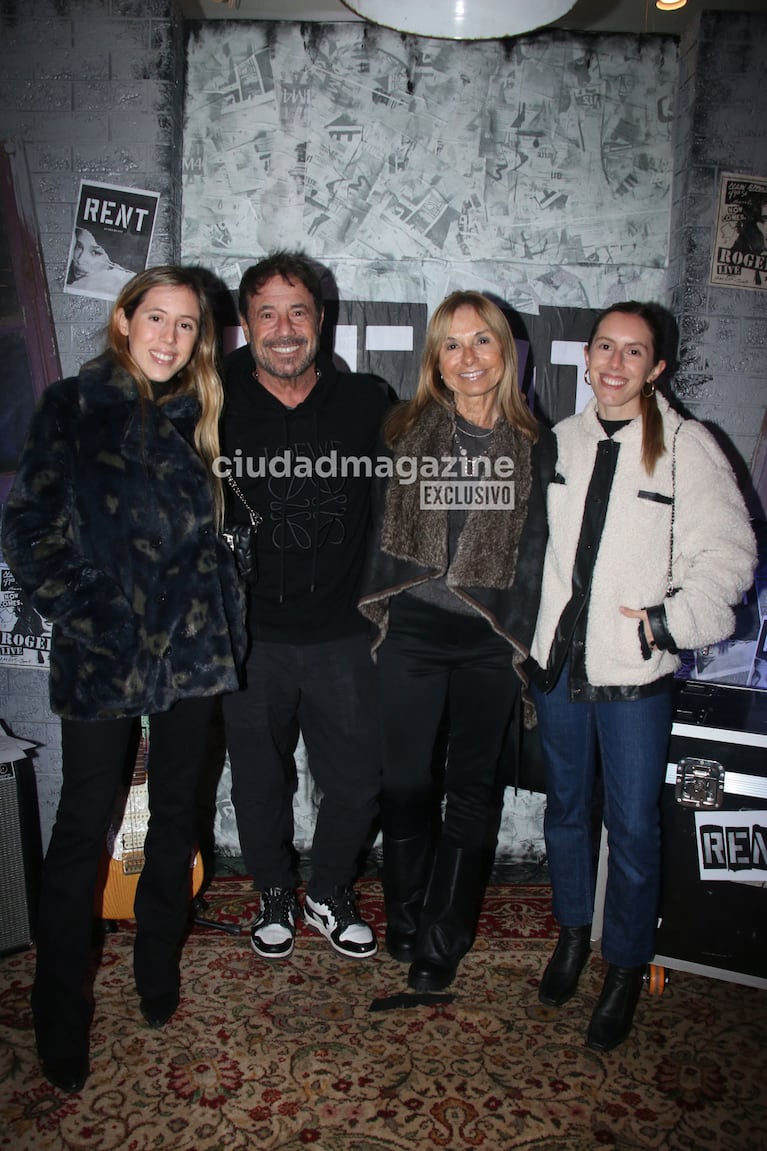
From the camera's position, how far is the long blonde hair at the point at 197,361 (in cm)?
194

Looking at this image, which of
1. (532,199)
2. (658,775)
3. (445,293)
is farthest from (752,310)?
(658,775)

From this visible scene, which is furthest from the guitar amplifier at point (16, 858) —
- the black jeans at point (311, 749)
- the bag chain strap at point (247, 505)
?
the bag chain strap at point (247, 505)

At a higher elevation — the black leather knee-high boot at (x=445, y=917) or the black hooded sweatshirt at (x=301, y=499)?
the black hooded sweatshirt at (x=301, y=499)

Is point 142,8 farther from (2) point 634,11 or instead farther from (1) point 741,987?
(1) point 741,987

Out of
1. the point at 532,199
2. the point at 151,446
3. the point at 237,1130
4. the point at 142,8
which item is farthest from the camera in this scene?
the point at 532,199

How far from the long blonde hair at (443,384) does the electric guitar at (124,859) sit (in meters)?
1.36

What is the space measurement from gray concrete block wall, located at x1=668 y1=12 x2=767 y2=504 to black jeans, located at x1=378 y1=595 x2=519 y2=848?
4.52 feet

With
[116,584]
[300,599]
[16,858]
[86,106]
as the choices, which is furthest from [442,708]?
[86,106]

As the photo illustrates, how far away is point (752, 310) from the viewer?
111 inches

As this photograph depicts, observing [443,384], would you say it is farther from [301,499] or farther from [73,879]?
[73,879]

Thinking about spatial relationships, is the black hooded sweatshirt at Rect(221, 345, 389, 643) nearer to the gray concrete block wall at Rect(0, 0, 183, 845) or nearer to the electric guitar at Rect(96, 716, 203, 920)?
the electric guitar at Rect(96, 716, 203, 920)

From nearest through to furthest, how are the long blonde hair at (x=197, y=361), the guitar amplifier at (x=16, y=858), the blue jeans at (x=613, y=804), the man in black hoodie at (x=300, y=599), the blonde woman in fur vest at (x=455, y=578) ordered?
the long blonde hair at (x=197, y=361)
the blue jeans at (x=613, y=804)
the blonde woman in fur vest at (x=455, y=578)
the man in black hoodie at (x=300, y=599)
the guitar amplifier at (x=16, y=858)

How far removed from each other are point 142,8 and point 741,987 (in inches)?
148

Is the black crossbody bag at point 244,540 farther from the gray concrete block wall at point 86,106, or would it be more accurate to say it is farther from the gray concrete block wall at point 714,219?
the gray concrete block wall at point 714,219
